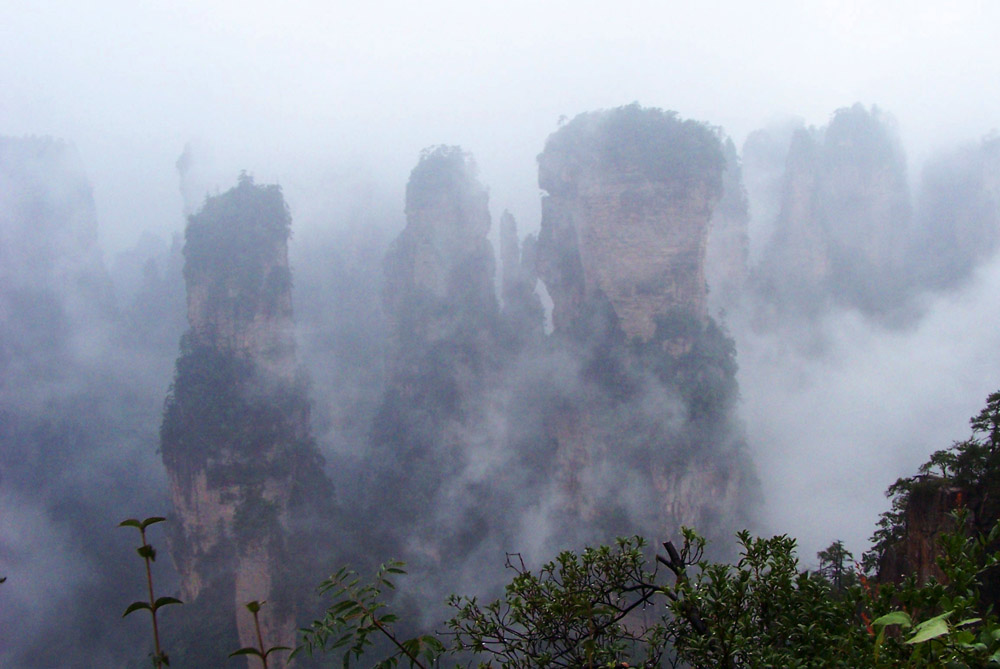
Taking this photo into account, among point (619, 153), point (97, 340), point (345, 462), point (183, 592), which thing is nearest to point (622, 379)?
point (619, 153)

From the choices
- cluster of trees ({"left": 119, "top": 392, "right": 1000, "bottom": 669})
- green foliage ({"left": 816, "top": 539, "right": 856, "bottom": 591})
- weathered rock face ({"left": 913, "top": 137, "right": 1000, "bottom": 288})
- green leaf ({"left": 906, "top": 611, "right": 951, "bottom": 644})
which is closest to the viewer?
green leaf ({"left": 906, "top": 611, "right": 951, "bottom": 644})

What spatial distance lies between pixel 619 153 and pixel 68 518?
28.6m

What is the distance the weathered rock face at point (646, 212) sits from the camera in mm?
21609

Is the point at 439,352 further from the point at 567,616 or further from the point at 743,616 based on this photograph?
the point at 743,616

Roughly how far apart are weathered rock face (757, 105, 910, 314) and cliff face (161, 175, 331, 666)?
2367 cm

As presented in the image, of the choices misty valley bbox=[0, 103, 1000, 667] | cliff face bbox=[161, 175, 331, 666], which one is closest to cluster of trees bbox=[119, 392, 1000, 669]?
misty valley bbox=[0, 103, 1000, 667]

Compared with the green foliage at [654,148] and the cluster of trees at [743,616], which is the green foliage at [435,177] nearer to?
the green foliage at [654,148]

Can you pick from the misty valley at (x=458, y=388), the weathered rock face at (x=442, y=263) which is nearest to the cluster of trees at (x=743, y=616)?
the misty valley at (x=458, y=388)

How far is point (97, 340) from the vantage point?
32812mm

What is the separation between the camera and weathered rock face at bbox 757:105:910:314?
3098cm

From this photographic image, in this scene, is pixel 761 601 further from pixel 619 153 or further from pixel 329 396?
pixel 329 396

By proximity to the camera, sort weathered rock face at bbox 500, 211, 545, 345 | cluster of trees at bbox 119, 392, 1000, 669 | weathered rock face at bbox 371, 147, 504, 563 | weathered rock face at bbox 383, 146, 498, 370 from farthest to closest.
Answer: weathered rock face at bbox 500, 211, 545, 345, weathered rock face at bbox 383, 146, 498, 370, weathered rock face at bbox 371, 147, 504, 563, cluster of trees at bbox 119, 392, 1000, 669

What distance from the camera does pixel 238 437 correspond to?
21.8m

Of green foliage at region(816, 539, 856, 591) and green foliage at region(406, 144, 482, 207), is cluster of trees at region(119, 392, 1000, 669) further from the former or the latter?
green foliage at region(406, 144, 482, 207)
